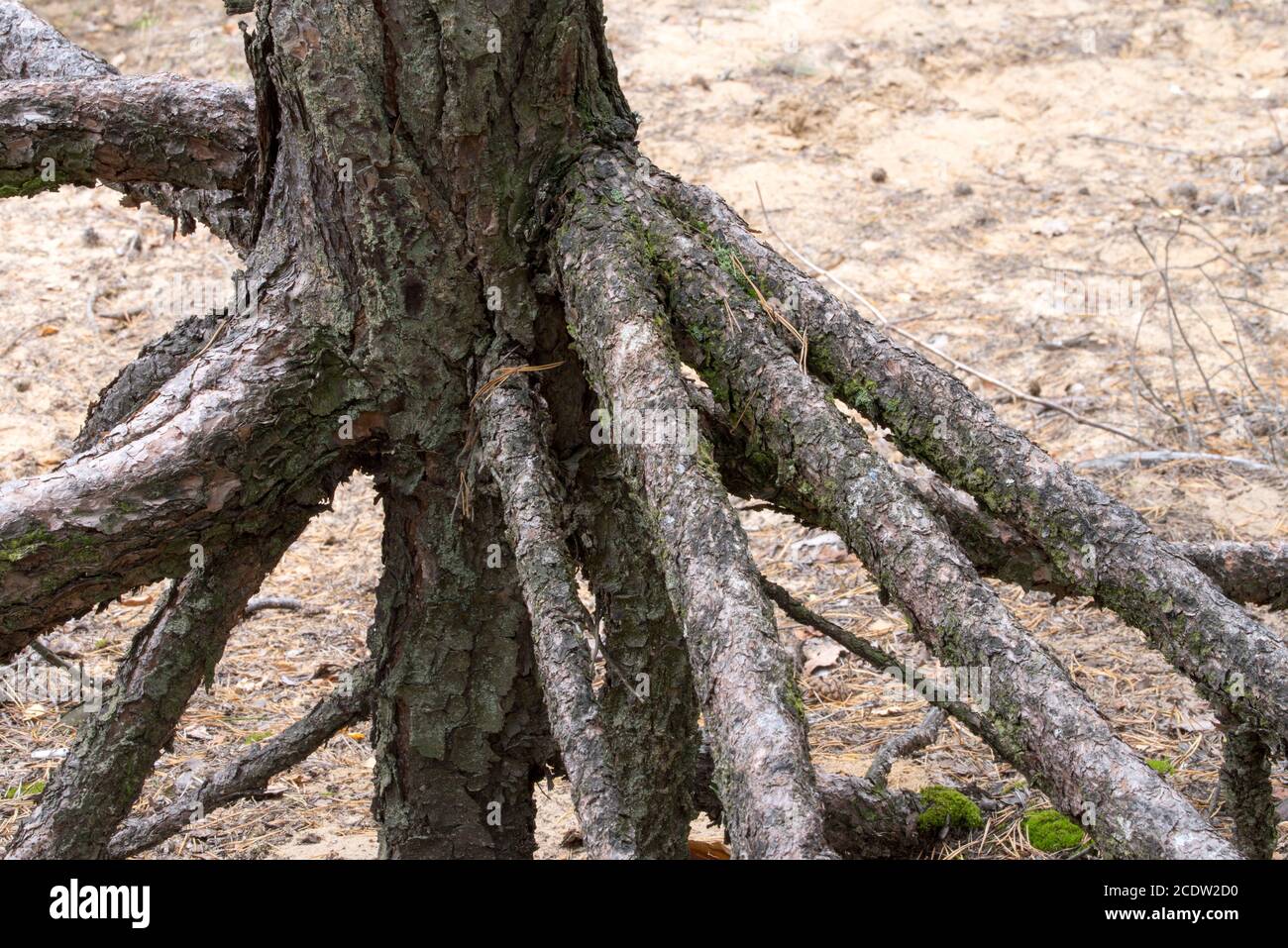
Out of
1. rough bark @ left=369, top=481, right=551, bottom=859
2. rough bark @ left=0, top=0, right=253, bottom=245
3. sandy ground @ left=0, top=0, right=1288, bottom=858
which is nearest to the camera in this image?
rough bark @ left=369, top=481, right=551, bottom=859

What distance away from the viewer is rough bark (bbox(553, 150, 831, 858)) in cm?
145

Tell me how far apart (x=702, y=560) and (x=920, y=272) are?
5055 mm

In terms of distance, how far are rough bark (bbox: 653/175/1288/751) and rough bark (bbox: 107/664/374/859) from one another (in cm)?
125

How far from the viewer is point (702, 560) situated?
169 centimetres

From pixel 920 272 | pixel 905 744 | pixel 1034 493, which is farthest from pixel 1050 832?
pixel 920 272

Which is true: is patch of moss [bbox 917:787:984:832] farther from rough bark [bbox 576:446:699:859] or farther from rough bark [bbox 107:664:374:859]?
rough bark [bbox 107:664:374:859]

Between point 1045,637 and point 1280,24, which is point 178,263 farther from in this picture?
point 1280,24

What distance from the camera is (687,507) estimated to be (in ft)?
5.74

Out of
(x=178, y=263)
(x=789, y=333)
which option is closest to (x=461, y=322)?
(x=789, y=333)

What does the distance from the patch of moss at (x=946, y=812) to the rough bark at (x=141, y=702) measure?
1.78m

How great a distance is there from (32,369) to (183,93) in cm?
396

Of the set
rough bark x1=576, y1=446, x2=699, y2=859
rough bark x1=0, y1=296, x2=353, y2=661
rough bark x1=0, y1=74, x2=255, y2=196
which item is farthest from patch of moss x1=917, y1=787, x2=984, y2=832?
rough bark x1=0, y1=74, x2=255, y2=196

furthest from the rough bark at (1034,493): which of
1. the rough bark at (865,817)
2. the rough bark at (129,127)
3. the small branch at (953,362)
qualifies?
the small branch at (953,362)

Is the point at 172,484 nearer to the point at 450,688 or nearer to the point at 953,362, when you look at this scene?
the point at 450,688
